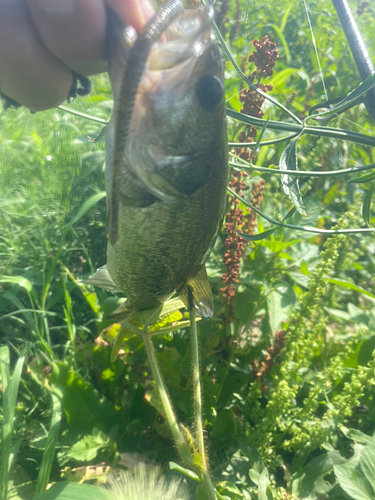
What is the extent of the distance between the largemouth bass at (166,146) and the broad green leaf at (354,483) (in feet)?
3.28

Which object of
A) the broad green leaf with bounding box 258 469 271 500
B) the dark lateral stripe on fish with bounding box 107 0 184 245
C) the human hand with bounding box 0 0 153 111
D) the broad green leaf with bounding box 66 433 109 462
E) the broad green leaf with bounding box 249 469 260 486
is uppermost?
the human hand with bounding box 0 0 153 111

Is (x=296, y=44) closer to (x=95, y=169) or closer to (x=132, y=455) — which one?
(x=95, y=169)

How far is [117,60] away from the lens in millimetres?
709

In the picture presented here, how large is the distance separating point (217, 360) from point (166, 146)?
53.7 inches

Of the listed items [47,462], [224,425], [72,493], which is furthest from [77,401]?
[224,425]

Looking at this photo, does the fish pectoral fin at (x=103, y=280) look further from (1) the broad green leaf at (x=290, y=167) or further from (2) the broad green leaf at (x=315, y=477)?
(2) the broad green leaf at (x=315, y=477)

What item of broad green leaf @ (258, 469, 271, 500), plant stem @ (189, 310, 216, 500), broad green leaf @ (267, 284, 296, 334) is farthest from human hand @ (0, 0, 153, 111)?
broad green leaf @ (258, 469, 271, 500)

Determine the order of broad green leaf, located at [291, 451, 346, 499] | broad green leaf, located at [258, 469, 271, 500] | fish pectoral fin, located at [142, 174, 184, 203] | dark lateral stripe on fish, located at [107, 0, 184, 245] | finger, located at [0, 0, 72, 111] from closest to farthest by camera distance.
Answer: dark lateral stripe on fish, located at [107, 0, 184, 245] < fish pectoral fin, located at [142, 174, 184, 203] < finger, located at [0, 0, 72, 111] < broad green leaf, located at [258, 469, 271, 500] < broad green leaf, located at [291, 451, 346, 499]

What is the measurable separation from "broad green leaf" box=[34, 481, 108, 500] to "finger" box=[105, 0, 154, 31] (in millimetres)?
1293

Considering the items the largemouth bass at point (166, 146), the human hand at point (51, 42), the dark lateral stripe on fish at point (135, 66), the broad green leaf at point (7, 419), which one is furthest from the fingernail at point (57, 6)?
the broad green leaf at point (7, 419)

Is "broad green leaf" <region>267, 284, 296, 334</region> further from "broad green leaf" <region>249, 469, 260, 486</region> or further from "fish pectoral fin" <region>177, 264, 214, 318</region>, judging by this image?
"fish pectoral fin" <region>177, 264, 214, 318</region>

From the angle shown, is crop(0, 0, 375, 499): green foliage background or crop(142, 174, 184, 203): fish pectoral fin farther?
crop(0, 0, 375, 499): green foliage background

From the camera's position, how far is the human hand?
2.73 ft

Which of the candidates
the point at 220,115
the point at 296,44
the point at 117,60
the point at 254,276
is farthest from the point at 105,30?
the point at 296,44
